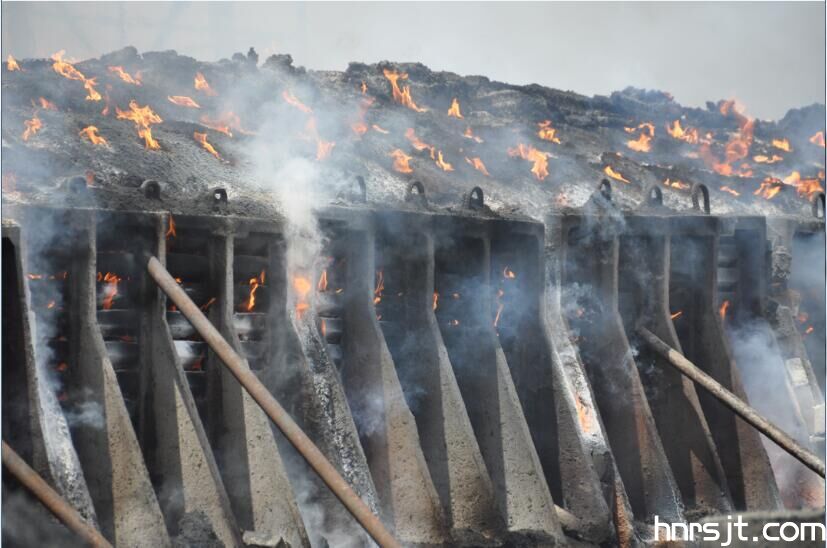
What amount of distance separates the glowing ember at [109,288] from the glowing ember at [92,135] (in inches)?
121

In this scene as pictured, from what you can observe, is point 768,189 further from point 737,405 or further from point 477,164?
point 737,405

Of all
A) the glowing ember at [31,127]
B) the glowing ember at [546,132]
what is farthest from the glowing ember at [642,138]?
the glowing ember at [31,127]

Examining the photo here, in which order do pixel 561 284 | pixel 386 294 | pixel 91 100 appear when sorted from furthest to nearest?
pixel 91 100, pixel 561 284, pixel 386 294

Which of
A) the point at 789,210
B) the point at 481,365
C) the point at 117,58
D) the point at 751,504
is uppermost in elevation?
the point at 117,58

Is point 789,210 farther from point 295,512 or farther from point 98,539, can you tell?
point 98,539

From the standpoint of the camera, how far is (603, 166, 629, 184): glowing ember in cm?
1969

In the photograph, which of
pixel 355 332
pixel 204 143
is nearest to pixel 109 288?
pixel 355 332

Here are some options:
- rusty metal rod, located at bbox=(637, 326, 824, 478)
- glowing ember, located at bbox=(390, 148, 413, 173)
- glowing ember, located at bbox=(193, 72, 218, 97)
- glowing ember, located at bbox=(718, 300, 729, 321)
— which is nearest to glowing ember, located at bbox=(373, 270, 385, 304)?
glowing ember, located at bbox=(390, 148, 413, 173)

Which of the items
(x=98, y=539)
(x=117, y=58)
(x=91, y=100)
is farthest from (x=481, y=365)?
(x=117, y=58)

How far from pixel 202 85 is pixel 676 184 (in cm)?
969

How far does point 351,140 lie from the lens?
1755 centimetres

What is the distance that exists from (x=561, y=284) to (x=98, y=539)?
7.84 meters

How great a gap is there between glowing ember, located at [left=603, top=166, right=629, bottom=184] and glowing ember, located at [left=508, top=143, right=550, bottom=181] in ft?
3.93

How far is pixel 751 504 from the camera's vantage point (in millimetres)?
14219
